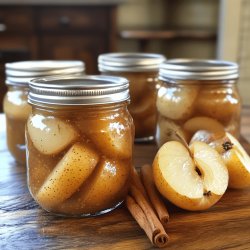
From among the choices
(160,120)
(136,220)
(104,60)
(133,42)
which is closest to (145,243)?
(136,220)

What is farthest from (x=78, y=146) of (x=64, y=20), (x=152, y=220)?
(x=64, y=20)

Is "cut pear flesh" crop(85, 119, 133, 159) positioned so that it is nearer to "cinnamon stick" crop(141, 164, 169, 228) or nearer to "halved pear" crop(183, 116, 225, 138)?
"cinnamon stick" crop(141, 164, 169, 228)

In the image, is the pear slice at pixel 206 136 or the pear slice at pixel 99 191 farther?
the pear slice at pixel 206 136

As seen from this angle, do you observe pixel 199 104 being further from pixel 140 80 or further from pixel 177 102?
pixel 140 80

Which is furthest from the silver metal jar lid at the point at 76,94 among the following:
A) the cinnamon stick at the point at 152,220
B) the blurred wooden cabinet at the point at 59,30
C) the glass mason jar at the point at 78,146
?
the blurred wooden cabinet at the point at 59,30

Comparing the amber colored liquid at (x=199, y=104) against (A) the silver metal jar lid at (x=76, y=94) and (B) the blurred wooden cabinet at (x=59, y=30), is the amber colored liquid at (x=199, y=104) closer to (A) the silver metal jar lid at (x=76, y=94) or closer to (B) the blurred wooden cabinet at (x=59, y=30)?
(A) the silver metal jar lid at (x=76, y=94)
